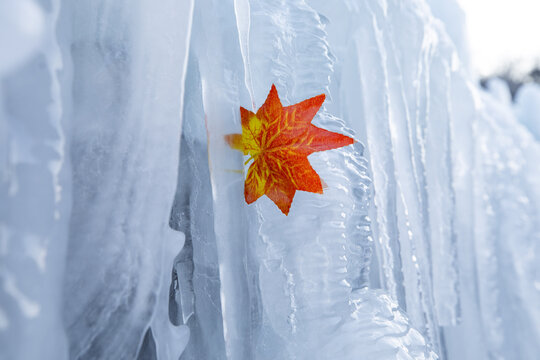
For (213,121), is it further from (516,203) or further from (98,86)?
(516,203)

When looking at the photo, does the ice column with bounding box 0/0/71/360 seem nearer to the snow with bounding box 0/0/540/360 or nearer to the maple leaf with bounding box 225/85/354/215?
the snow with bounding box 0/0/540/360

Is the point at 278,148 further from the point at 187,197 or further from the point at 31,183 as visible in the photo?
the point at 31,183

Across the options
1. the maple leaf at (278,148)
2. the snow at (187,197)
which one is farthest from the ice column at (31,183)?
the maple leaf at (278,148)

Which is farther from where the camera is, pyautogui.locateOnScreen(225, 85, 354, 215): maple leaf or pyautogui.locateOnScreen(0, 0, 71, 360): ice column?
pyautogui.locateOnScreen(225, 85, 354, 215): maple leaf

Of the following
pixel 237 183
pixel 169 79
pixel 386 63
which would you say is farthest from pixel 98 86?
pixel 386 63

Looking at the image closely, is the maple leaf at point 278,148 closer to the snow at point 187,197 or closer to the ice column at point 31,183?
the snow at point 187,197

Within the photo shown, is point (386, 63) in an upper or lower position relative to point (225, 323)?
upper

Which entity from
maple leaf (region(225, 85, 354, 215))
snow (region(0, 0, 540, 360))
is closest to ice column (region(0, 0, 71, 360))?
snow (region(0, 0, 540, 360))
